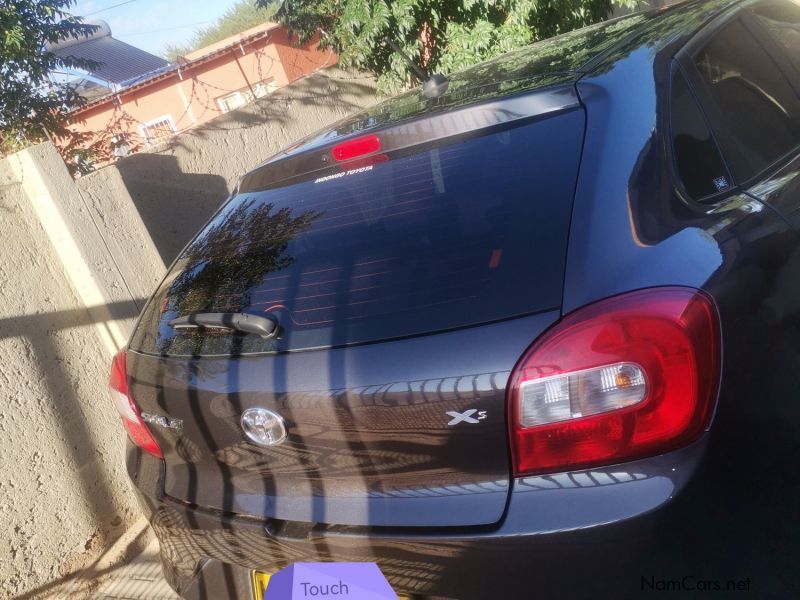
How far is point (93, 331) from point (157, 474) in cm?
195

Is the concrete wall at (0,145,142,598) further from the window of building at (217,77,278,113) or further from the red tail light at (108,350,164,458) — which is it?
the window of building at (217,77,278,113)

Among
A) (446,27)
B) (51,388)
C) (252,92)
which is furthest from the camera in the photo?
(252,92)

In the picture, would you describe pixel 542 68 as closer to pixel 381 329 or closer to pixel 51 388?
pixel 381 329

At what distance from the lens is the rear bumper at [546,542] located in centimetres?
156

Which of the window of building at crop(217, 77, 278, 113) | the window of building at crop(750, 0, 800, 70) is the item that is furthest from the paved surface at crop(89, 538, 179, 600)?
the window of building at crop(217, 77, 278, 113)

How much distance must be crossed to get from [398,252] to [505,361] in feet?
1.56

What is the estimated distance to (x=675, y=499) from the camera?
5.14ft

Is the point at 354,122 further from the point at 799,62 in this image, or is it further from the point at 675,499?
the point at 799,62

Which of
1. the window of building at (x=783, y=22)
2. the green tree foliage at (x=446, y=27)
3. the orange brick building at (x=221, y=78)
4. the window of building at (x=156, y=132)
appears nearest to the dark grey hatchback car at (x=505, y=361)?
the window of building at (x=783, y=22)

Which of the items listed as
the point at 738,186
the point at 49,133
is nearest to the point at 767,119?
the point at 738,186

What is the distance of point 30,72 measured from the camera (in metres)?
5.99

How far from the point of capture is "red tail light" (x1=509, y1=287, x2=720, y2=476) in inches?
61.8

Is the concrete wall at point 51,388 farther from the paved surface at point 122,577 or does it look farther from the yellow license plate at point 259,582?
the yellow license plate at point 259,582

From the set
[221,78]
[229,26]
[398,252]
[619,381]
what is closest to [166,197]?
[398,252]
